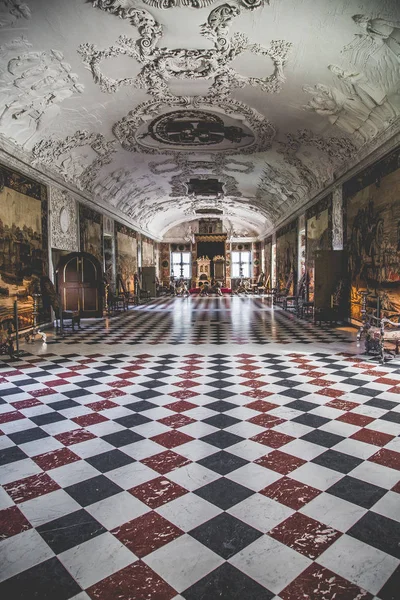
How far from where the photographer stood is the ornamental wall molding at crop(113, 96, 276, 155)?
11219 millimetres

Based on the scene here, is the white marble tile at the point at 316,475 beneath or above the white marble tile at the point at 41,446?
beneath

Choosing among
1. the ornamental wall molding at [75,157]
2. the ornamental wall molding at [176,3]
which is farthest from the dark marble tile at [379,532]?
the ornamental wall molding at [75,157]

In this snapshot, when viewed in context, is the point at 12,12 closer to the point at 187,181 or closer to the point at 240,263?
the point at 187,181

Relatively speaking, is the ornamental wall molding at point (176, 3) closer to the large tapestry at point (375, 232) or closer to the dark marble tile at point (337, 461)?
the large tapestry at point (375, 232)

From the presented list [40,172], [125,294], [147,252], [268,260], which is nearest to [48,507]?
[40,172]

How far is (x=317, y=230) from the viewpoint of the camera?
55.8 ft

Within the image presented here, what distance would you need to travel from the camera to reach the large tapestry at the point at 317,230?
50.3ft

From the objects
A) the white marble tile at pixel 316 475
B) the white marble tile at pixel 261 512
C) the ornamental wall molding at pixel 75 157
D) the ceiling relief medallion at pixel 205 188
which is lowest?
the white marble tile at pixel 316 475

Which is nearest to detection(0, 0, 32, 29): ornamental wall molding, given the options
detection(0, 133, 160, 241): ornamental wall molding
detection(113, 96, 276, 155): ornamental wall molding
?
detection(0, 133, 160, 241): ornamental wall molding

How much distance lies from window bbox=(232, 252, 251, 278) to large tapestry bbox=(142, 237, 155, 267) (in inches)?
321

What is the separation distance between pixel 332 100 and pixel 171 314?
33.8 ft

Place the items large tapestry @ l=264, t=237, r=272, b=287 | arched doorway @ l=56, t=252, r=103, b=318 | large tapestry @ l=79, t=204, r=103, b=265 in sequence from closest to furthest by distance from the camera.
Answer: arched doorway @ l=56, t=252, r=103, b=318
large tapestry @ l=79, t=204, r=103, b=265
large tapestry @ l=264, t=237, r=272, b=287

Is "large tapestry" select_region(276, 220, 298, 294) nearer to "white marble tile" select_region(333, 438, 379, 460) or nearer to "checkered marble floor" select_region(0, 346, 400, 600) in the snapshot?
"checkered marble floor" select_region(0, 346, 400, 600)

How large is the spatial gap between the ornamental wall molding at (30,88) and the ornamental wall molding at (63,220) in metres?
2.94
